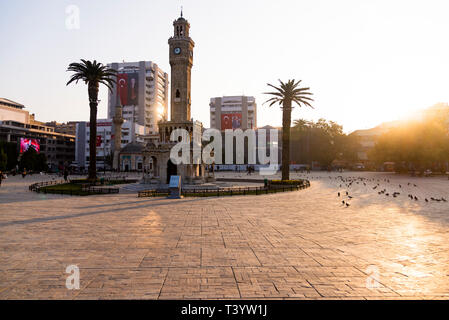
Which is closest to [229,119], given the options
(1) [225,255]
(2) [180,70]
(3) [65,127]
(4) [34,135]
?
(3) [65,127]

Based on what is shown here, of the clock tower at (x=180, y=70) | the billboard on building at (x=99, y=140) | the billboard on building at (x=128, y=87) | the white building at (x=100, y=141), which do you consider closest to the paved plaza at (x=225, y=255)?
the clock tower at (x=180, y=70)

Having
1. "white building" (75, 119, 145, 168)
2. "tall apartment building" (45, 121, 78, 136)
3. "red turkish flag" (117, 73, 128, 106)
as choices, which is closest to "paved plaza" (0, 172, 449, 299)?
"white building" (75, 119, 145, 168)

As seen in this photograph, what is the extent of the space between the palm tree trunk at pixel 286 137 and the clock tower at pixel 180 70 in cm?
1584

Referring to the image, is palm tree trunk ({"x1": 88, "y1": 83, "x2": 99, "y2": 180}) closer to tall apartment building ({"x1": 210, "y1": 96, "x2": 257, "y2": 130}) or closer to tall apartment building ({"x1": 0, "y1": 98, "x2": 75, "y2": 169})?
tall apartment building ({"x1": 0, "y1": 98, "x2": 75, "y2": 169})

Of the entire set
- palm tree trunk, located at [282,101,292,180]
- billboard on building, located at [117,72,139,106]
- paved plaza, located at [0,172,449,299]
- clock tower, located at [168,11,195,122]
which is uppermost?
billboard on building, located at [117,72,139,106]

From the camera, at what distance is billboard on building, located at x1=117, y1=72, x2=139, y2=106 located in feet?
409

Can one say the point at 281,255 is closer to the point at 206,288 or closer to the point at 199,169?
the point at 206,288

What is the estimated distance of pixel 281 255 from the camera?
29.5ft

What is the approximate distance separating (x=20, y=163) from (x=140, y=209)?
250 feet

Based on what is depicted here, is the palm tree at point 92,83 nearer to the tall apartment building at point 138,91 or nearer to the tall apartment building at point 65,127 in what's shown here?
the tall apartment building at point 138,91

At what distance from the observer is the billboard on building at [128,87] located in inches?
4906

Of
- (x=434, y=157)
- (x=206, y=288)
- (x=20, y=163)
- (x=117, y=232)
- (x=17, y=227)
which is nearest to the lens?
(x=206, y=288)

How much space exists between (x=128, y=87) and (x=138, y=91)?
183 inches
